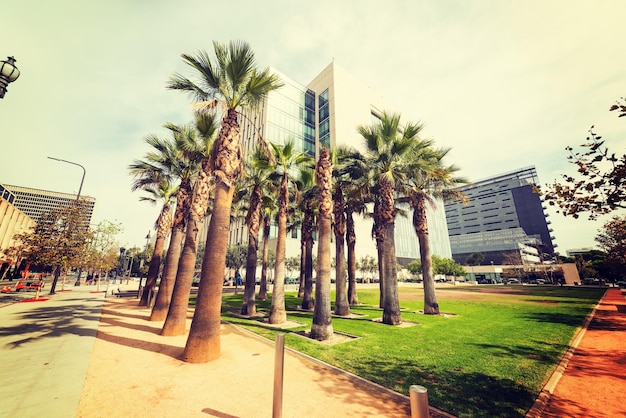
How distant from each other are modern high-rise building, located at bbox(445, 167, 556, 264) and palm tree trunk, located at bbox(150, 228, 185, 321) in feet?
465

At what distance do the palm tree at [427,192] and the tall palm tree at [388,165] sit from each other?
A: 153 cm

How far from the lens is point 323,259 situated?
11.4 meters

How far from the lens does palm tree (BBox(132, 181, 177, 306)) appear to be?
55.5 ft

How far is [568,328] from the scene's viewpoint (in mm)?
12273

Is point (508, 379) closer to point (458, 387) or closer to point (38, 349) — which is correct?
point (458, 387)

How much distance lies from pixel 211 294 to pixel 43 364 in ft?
14.8

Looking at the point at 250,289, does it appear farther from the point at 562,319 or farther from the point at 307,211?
the point at 562,319

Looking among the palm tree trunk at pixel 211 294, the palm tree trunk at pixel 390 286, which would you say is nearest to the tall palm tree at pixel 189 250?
the palm tree trunk at pixel 211 294

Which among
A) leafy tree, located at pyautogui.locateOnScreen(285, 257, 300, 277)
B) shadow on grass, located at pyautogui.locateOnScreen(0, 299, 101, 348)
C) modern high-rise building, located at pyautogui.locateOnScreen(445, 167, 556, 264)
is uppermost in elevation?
modern high-rise building, located at pyautogui.locateOnScreen(445, 167, 556, 264)

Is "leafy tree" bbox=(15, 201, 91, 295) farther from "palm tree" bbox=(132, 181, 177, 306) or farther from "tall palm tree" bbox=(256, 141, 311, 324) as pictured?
"tall palm tree" bbox=(256, 141, 311, 324)

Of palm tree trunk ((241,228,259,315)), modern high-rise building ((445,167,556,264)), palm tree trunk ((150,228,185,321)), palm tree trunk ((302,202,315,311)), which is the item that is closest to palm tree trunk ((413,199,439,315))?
palm tree trunk ((302,202,315,311))

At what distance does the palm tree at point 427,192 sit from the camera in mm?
16266

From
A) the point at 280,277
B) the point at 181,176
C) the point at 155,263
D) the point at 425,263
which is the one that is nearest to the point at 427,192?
the point at 425,263

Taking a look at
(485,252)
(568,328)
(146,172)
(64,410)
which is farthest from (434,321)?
(485,252)
